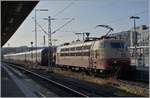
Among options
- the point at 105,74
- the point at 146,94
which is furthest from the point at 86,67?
the point at 146,94

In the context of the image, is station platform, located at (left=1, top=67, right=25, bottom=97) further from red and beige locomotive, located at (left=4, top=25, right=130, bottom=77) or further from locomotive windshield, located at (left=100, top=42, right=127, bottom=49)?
locomotive windshield, located at (left=100, top=42, right=127, bottom=49)

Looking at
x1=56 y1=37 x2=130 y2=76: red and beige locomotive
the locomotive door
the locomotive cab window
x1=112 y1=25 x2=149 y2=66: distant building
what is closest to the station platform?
x1=56 y1=37 x2=130 y2=76: red and beige locomotive

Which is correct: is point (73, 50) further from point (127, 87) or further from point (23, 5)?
point (127, 87)

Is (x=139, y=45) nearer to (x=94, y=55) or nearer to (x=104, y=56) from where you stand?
(x=94, y=55)

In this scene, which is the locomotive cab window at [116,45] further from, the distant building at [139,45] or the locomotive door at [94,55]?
the distant building at [139,45]

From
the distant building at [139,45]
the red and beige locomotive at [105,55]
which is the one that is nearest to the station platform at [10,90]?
the red and beige locomotive at [105,55]

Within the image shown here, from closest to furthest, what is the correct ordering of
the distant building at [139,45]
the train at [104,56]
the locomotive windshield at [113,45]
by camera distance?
1. the train at [104,56]
2. the locomotive windshield at [113,45]
3. the distant building at [139,45]

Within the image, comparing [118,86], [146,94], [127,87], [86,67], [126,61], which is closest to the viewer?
[146,94]

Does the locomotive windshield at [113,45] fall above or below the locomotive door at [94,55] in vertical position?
above

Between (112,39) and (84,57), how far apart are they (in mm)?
4504

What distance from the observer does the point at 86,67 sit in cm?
3403


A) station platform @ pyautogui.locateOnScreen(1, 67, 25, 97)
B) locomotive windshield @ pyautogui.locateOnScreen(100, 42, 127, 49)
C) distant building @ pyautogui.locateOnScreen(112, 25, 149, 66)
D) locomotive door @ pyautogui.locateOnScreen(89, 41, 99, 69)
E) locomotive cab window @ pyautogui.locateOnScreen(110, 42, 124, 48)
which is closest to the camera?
station platform @ pyautogui.locateOnScreen(1, 67, 25, 97)

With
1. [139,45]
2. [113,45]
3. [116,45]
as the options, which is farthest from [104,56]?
[139,45]

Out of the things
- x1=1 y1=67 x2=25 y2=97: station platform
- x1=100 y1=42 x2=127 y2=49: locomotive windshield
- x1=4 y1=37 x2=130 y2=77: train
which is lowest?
x1=1 y1=67 x2=25 y2=97: station platform
